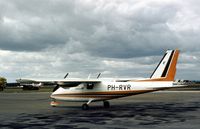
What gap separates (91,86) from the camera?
34188mm

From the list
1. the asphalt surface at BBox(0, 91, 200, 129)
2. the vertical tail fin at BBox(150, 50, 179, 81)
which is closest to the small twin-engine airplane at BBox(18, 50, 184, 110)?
the vertical tail fin at BBox(150, 50, 179, 81)

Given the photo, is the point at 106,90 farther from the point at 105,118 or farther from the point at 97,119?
the point at 97,119

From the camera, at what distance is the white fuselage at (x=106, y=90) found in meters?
32.0

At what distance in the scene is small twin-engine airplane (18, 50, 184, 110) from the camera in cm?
3216

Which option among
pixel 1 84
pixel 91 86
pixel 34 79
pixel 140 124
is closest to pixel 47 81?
pixel 34 79

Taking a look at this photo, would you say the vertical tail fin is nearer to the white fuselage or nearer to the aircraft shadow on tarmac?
the white fuselage

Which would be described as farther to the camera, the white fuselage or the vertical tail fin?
the vertical tail fin

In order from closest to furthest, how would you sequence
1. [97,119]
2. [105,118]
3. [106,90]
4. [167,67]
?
[97,119] → [105,118] → [167,67] → [106,90]

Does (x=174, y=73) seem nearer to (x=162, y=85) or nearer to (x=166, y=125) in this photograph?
(x=162, y=85)

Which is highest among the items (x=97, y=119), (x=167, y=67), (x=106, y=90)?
(x=167, y=67)

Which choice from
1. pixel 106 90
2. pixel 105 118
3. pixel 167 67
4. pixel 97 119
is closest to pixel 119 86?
pixel 106 90

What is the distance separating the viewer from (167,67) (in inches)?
1293

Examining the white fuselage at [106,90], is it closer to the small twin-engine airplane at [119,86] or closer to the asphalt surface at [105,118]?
the small twin-engine airplane at [119,86]

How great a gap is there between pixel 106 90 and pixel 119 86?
1.48 meters
